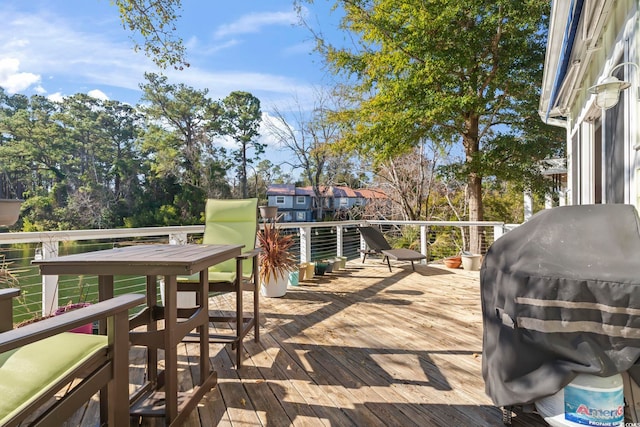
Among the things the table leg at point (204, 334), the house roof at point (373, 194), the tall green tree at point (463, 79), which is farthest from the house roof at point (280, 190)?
the table leg at point (204, 334)

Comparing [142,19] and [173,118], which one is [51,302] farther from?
[173,118]

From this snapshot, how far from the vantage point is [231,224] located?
3.37m

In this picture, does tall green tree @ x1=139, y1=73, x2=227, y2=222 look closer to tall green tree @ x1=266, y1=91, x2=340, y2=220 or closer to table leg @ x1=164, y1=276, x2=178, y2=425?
tall green tree @ x1=266, y1=91, x2=340, y2=220

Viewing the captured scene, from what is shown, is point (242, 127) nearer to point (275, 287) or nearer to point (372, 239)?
point (372, 239)

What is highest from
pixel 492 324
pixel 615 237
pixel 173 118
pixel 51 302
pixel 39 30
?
pixel 39 30

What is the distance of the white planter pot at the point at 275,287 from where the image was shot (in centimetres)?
451

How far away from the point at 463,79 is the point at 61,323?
341 inches

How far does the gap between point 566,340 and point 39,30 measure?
2091 cm

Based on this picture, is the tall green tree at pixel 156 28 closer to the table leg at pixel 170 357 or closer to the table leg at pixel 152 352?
the table leg at pixel 152 352

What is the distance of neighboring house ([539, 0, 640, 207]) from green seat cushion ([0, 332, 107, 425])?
2.73 meters

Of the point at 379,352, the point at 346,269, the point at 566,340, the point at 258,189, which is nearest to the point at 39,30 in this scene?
the point at 258,189

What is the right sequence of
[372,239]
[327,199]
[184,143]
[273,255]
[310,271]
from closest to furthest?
[273,255] < [310,271] < [372,239] < [327,199] < [184,143]

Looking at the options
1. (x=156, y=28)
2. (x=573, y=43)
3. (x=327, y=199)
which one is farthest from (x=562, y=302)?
(x=327, y=199)

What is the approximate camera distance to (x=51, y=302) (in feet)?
10.2
